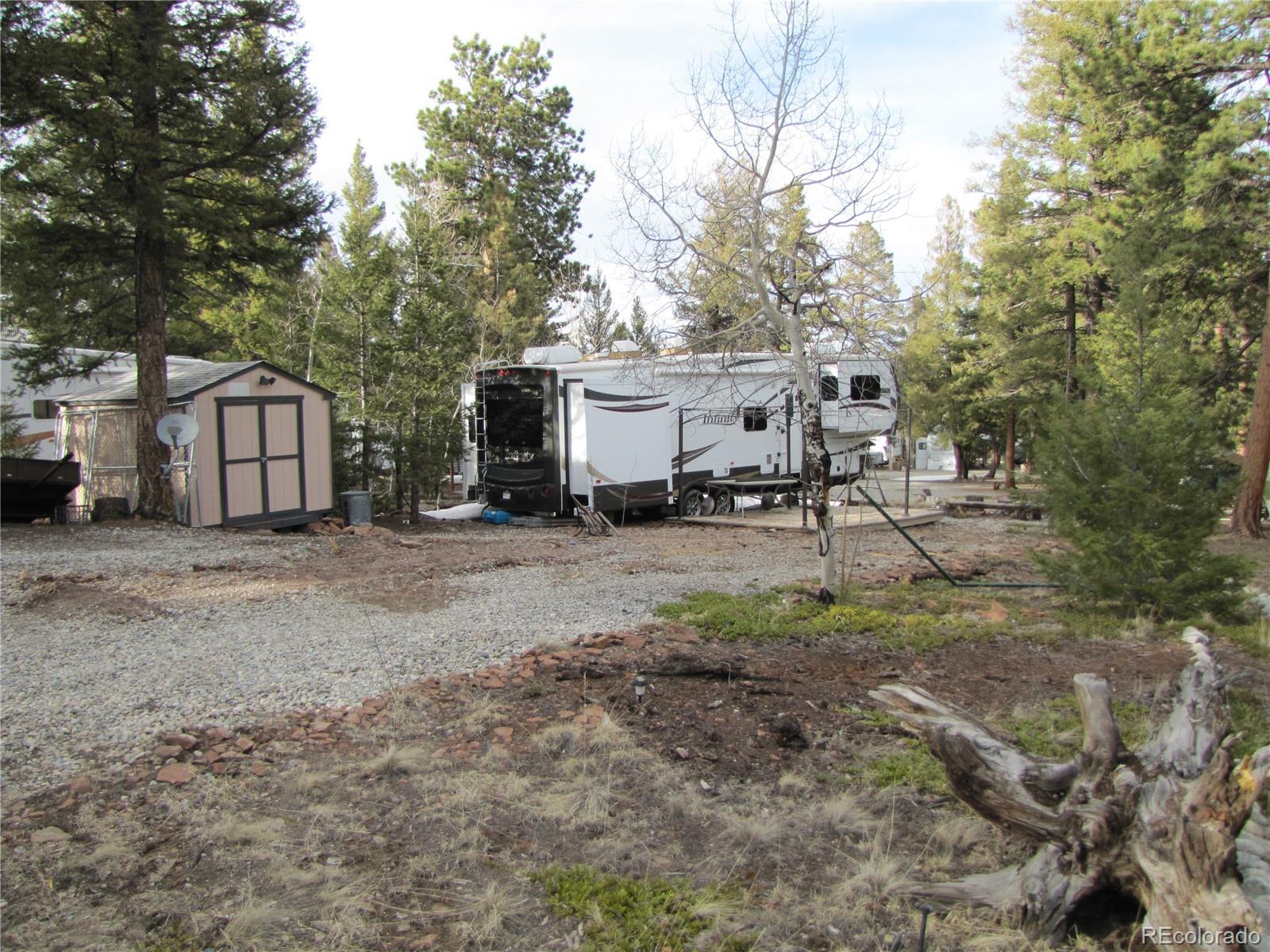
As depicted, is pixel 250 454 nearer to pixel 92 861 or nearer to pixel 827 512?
pixel 827 512

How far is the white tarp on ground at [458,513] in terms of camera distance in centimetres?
1631

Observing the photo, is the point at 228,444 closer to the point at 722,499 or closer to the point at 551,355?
the point at 551,355

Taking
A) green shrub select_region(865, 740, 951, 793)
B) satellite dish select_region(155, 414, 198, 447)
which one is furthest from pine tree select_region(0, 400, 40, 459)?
green shrub select_region(865, 740, 951, 793)

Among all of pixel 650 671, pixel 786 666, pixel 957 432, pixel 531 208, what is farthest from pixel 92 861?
pixel 957 432

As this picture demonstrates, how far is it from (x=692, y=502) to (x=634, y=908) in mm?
13354

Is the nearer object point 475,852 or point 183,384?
point 475,852

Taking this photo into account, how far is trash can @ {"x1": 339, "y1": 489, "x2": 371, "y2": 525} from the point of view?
1468 cm

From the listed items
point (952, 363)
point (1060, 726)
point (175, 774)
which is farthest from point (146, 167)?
point (952, 363)

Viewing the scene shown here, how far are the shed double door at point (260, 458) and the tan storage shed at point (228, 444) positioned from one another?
1 cm

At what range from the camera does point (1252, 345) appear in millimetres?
16219

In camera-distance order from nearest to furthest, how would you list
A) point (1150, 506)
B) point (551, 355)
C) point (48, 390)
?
1. point (1150, 506)
2. point (551, 355)
3. point (48, 390)

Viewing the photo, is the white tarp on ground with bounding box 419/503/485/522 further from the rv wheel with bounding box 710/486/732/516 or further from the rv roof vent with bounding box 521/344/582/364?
the rv wheel with bounding box 710/486/732/516

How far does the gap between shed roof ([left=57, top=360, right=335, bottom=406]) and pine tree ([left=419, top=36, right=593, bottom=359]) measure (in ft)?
34.7

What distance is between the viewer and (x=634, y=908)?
9.39 ft
